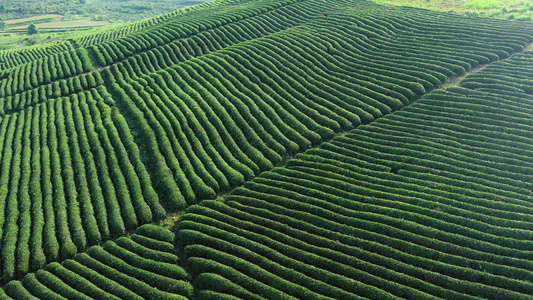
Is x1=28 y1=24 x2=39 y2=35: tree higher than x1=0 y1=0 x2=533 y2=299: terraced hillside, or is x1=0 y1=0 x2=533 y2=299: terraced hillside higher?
x1=28 y1=24 x2=39 y2=35: tree

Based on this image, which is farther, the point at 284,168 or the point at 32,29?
the point at 32,29

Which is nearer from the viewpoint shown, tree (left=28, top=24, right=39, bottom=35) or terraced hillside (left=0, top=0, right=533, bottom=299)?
terraced hillside (left=0, top=0, right=533, bottom=299)

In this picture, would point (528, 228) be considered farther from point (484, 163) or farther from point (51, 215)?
point (51, 215)

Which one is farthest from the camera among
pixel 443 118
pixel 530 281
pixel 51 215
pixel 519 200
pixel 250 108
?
pixel 250 108

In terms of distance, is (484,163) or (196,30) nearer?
(484,163)

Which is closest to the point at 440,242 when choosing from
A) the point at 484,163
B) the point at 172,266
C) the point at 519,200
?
the point at 519,200

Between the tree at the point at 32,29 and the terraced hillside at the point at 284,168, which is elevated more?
the tree at the point at 32,29

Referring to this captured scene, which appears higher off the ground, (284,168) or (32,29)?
(32,29)

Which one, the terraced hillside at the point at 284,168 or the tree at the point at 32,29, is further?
the tree at the point at 32,29
